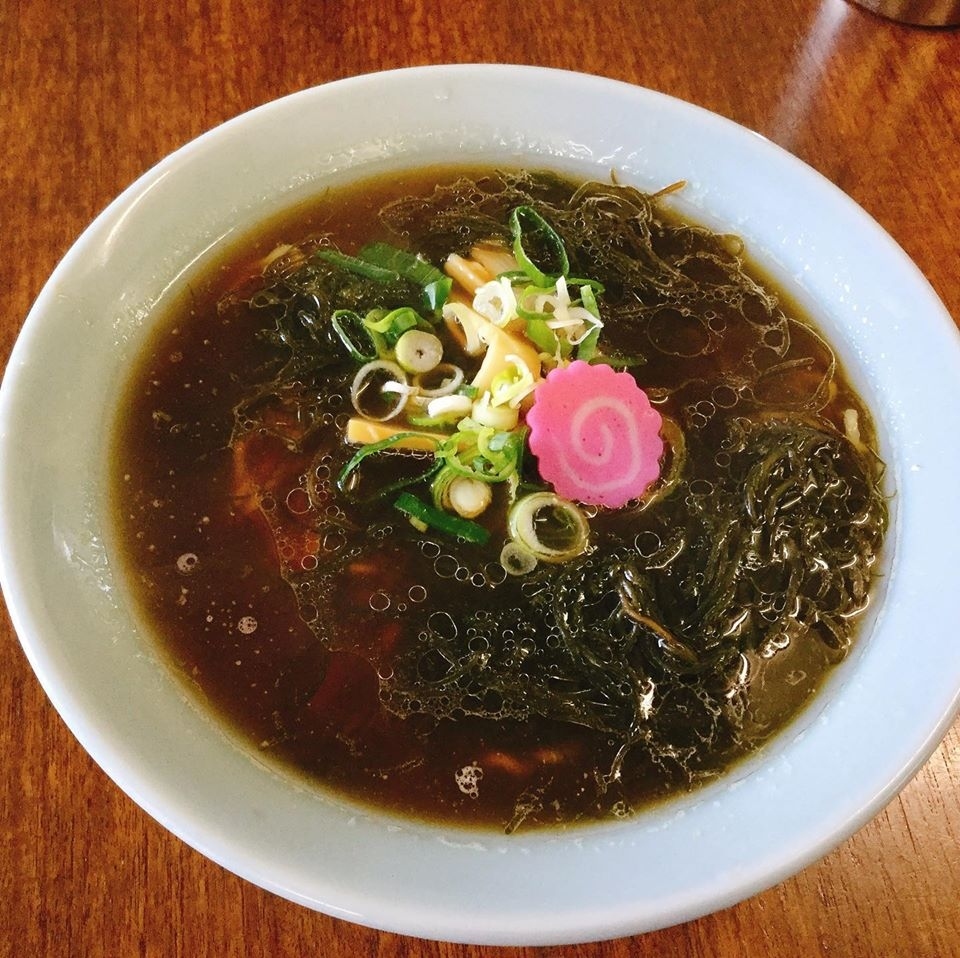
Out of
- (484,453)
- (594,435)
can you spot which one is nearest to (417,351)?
(484,453)

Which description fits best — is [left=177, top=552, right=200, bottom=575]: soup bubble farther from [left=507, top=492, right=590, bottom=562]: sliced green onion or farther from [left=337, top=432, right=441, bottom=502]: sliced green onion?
[left=507, top=492, right=590, bottom=562]: sliced green onion

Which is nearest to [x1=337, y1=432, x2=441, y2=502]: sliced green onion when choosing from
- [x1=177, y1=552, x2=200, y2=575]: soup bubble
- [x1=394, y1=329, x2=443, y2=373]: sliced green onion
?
[x1=394, y1=329, x2=443, y2=373]: sliced green onion

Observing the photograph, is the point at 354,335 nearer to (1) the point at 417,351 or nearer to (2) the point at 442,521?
(1) the point at 417,351

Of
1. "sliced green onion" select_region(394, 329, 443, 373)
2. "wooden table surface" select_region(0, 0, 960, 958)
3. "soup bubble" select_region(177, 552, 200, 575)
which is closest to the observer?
"wooden table surface" select_region(0, 0, 960, 958)

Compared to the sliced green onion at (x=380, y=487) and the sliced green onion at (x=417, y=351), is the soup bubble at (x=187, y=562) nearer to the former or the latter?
the sliced green onion at (x=380, y=487)

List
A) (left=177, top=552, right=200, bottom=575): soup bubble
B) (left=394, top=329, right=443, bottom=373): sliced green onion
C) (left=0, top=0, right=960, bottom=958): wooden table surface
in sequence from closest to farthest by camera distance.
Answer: (left=0, top=0, right=960, bottom=958): wooden table surface
(left=177, top=552, right=200, bottom=575): soup bubble
(left=394, top=329, right=443, bottom=373): sliced green onion

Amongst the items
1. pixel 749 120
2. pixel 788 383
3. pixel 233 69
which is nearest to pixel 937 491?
pixel 788 383
